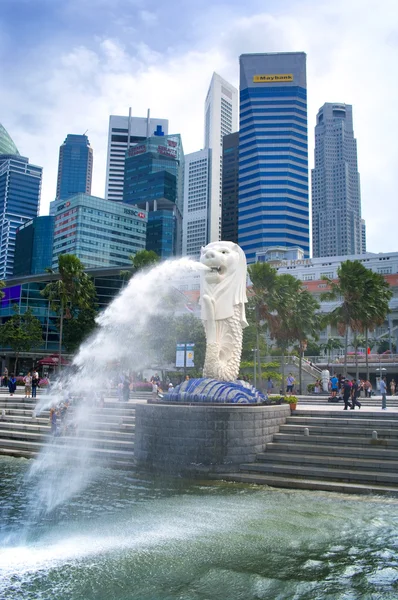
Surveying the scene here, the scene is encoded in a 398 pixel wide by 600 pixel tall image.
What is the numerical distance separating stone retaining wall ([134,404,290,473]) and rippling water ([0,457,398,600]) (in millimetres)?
1889

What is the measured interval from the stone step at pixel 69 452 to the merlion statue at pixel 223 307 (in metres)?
4.00

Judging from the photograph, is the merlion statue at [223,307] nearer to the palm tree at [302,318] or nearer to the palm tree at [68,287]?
the palm tree at [302,318]

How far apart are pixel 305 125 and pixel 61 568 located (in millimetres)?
156999

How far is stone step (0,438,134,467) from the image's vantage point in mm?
16195

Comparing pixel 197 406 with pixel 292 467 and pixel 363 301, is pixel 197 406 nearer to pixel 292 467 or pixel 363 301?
pixel 292 467

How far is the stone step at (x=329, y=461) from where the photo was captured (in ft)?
43.4

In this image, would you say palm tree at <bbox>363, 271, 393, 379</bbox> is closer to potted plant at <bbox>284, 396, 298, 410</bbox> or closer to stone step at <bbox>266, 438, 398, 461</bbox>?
potted plant at <bbox>284, 396, 298, 410</bbox>

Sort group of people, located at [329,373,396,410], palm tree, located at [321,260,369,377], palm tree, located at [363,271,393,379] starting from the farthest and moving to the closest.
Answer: palm tree, located at [363,271,393,379], palm tree, located at [321,260,369,377], group of people, located at [329,373,396,410]

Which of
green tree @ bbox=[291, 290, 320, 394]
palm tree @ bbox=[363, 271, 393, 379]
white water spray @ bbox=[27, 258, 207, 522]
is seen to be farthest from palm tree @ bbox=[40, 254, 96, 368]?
palm tree @ bbox=[363, 271, 393, 379]

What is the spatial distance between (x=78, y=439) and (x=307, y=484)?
28.3 ft

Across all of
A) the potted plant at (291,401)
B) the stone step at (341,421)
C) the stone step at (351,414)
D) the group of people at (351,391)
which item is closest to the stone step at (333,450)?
the stone step at (341,421)

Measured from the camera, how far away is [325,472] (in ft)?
44.2

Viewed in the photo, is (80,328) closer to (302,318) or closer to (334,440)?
(302,318)

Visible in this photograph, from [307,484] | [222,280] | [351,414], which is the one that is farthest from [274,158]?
[307,484]
